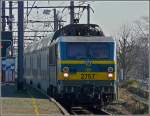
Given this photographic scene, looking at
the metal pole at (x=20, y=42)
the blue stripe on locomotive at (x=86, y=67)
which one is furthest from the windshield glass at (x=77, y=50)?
the metal pole at (x=20, y=42)

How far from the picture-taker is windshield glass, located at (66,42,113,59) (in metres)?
25.6

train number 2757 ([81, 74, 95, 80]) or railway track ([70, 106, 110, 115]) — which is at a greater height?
train number 2757 ([81, 74, 95, 80])

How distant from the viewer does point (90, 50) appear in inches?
1021

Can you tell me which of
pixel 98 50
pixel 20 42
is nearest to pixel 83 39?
pixel 98 50

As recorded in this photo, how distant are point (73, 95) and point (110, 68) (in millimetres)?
2014

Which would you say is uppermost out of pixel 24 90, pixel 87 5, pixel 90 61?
pixel 87 5

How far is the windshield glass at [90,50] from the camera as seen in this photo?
25641mm

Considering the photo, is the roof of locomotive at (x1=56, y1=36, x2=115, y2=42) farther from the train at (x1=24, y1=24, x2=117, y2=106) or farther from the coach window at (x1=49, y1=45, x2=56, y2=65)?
the coach window at (x1=49, y1=45, x2=56, y2=65)

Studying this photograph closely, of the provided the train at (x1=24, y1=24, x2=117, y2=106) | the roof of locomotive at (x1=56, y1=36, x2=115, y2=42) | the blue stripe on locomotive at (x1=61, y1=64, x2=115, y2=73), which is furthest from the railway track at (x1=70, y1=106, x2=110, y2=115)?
the roof of locomotive at (x1=56, y1=36, x2=115, y2=42)

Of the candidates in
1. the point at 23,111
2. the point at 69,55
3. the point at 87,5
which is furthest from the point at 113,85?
the point at 87,5

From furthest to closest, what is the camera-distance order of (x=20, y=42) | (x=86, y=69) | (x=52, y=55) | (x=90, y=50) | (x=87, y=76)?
(x=20, y=42) < (x=52, y=55) < (x=90, y=50) < (x=87, y=76) < (x=86, y=69)

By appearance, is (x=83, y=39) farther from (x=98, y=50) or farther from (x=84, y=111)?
(x=84, y=111)

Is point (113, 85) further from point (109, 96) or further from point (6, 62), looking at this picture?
point (6, 62)

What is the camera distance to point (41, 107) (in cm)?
2339
